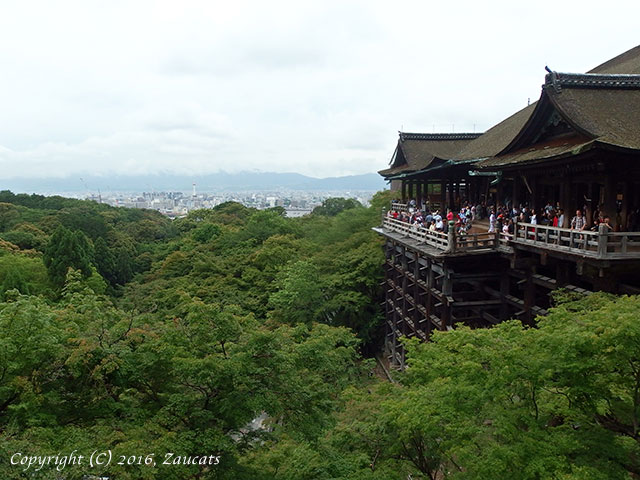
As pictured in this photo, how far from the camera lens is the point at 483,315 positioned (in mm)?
16531

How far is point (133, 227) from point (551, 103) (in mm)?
64716

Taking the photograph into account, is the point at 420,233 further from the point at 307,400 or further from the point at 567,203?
the point at 307,400

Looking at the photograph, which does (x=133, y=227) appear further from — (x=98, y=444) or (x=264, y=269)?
(x=98, y=444)

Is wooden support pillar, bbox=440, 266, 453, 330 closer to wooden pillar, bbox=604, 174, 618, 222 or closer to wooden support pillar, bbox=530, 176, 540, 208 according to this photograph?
wooden support pillar, bbox=530, 176, 540, 208

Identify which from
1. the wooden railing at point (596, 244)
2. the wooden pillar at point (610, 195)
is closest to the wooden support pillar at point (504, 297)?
the wooden railing at point (596, 244)

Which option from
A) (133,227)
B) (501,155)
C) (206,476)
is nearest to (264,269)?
(501,155)

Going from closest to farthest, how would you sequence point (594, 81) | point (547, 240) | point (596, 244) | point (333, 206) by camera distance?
point (596, 244), point (547, 240), point (594, 81), point (333, 206)

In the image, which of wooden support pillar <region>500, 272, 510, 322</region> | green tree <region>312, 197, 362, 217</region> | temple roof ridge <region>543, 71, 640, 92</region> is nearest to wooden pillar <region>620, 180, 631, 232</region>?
temple roof ridge <region>543, 71, 640, 92</region>

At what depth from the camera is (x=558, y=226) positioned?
1323 centimetres

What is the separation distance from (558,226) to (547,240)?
46.7 inches

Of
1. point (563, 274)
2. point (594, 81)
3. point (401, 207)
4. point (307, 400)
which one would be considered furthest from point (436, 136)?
point (307, 400)

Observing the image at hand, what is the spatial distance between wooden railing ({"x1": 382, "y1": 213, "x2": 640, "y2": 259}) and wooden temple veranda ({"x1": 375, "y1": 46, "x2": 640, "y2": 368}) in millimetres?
32

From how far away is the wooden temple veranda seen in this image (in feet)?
36.3

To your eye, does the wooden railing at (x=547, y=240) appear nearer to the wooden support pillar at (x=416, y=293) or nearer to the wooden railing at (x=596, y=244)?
the wooden railing at (x=596, y=244)
